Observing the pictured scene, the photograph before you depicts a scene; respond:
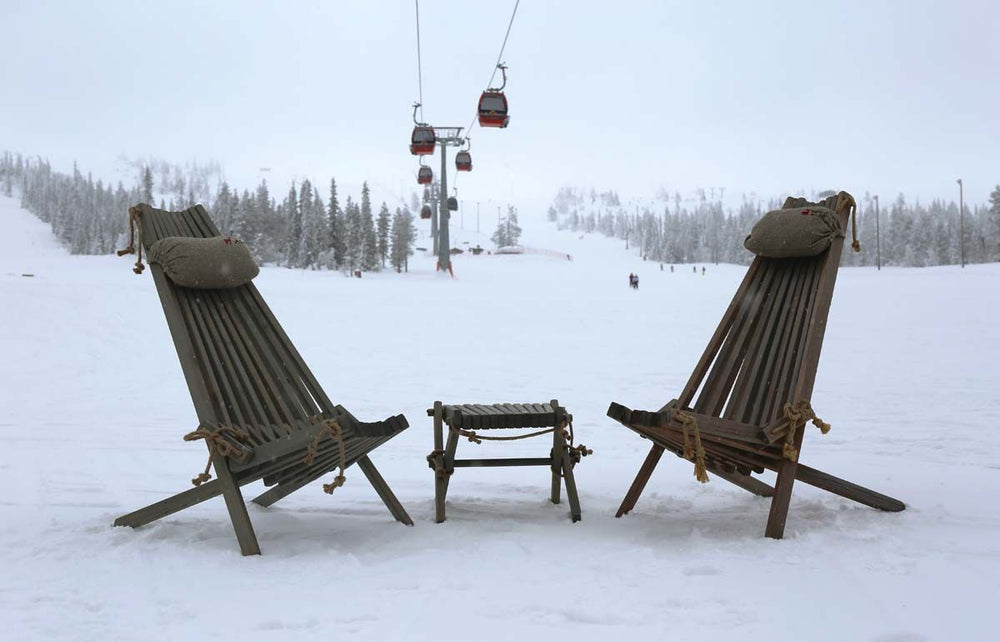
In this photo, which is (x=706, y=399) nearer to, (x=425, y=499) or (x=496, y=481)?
(x=496, y=481)

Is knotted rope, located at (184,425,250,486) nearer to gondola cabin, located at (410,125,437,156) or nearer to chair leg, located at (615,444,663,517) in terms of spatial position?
chair leg, located at (615,444,663,517)

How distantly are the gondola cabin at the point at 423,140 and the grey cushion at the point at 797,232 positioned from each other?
21.9 m

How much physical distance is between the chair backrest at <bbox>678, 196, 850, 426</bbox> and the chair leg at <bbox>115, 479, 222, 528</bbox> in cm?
259

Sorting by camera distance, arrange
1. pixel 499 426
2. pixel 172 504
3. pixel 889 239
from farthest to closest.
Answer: pixel 889 239
pixel 499 426
pixel 172 504

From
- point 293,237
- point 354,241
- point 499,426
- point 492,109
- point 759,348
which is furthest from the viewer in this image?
point 293,237

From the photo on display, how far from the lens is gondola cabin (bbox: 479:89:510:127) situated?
713 inches

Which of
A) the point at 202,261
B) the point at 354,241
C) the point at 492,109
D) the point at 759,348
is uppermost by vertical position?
the point at 492,109

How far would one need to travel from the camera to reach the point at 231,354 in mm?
3967

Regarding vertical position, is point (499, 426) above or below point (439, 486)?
above

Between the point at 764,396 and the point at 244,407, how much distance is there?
289 cm

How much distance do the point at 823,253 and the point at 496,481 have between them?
8.25 feet

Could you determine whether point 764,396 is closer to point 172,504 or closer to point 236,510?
point 236,510

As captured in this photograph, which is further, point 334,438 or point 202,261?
point 202,261

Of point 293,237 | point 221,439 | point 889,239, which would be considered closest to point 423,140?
point 221,439
